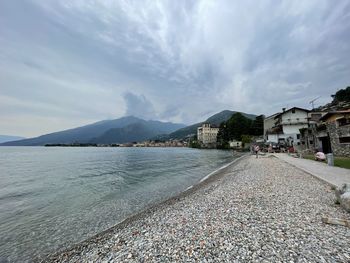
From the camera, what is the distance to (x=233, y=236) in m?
5.33

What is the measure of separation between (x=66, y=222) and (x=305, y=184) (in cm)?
1343

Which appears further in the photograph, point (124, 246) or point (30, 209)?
point (30, 209)

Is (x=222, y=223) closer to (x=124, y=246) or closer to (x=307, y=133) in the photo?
(x=124, y=246)

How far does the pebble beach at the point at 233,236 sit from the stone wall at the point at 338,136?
58.8 feet

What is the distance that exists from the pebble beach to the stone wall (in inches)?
705

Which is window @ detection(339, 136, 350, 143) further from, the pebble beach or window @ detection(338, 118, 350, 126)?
the pebble beach

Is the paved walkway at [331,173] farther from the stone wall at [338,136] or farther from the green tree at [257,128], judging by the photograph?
the green tree at [257,128]

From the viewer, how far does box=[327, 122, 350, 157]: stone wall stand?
21191 mm

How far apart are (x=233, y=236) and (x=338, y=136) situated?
25066 millimetres

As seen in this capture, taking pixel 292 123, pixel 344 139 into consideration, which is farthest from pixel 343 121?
pixel 292 123

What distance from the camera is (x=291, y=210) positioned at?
23.2 feet

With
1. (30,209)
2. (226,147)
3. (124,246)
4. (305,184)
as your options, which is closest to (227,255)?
(124,246)

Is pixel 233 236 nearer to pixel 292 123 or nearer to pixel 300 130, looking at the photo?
pixel 300 130

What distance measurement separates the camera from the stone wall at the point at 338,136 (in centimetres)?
2119
